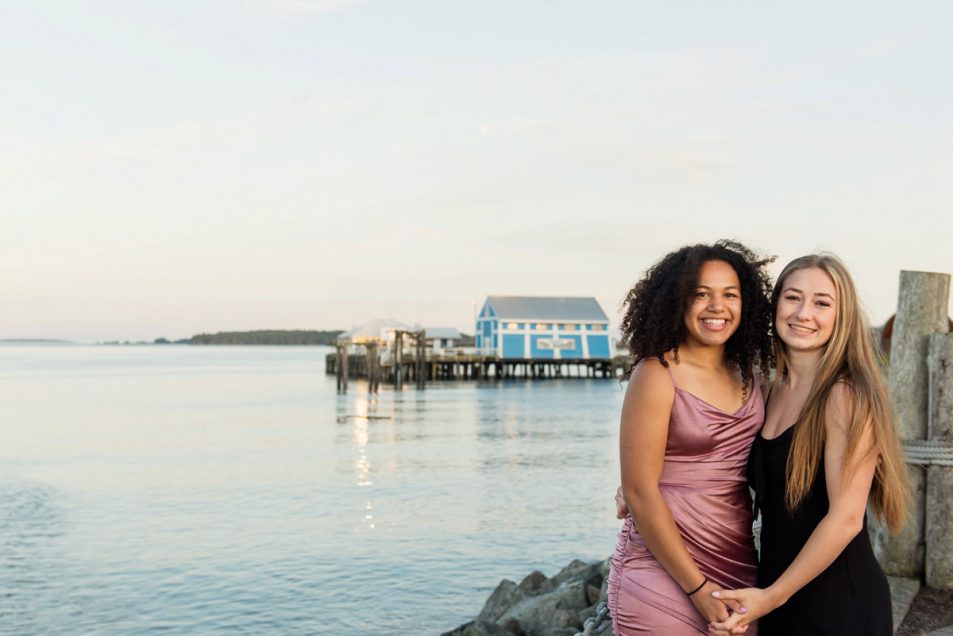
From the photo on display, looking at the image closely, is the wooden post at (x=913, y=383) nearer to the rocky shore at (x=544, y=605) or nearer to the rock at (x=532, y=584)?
the rocky shore at (x=544, y=605)

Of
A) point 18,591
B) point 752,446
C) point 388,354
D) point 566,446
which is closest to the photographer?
point 752,446

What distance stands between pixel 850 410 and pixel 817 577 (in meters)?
0.55

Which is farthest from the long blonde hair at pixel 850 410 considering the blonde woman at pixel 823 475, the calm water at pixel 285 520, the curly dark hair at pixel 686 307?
the calm water at pixel 285 520

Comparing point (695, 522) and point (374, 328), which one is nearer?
point (695, 522)

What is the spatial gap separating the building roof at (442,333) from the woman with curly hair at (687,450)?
261 feet

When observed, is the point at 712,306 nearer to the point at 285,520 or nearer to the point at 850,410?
the point at 850,410

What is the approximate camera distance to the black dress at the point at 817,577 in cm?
294

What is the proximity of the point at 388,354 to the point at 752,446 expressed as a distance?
68818 mm

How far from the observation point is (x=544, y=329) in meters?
72.6

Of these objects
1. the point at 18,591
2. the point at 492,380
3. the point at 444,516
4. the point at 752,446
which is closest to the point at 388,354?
the point at 492,380

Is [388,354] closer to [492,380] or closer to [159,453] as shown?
[492,380]

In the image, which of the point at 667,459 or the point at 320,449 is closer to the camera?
the point at 667,459

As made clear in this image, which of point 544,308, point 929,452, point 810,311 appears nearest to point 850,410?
point 810,311

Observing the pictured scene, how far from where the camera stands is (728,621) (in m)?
2.87
